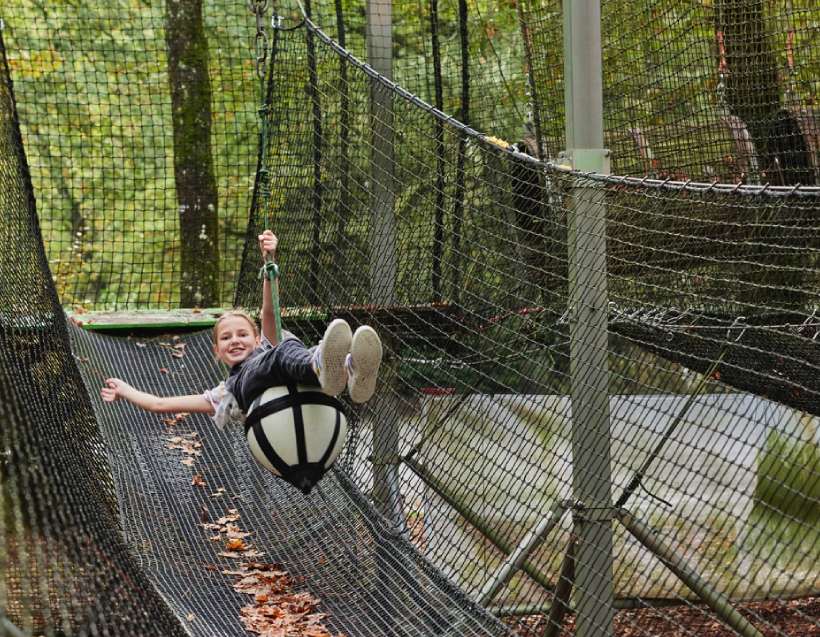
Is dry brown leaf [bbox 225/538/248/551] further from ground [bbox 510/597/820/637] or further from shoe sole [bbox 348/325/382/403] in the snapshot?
ground [bbox 510/597/820/637]

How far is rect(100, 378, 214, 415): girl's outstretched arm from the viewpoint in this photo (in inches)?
124

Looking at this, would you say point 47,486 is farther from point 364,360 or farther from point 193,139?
point 193,139

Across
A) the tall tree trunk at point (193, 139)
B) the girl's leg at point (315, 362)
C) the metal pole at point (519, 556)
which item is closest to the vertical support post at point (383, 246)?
the metal pole at point (519, 556)

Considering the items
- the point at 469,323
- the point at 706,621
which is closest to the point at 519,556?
the point at 469,323

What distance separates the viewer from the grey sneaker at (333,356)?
261cm

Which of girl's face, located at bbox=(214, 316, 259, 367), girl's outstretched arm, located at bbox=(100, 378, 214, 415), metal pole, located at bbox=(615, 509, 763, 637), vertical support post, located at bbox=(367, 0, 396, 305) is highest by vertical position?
vertical support post, located at bbox=(367, 0, 396, 305)

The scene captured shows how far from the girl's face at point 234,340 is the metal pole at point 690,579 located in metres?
1.27

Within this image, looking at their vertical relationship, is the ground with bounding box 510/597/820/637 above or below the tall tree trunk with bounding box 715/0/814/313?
below

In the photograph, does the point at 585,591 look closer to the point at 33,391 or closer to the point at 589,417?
the point at 589,417

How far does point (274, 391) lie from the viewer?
2830mm

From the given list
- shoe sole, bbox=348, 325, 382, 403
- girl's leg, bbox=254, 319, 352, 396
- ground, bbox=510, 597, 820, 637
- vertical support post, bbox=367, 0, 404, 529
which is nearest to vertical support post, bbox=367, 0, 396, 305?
vertical support post, bbox=367, 0, 404, 529

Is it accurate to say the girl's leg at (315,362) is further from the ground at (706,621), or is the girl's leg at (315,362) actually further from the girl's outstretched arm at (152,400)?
the ground at (706,621)

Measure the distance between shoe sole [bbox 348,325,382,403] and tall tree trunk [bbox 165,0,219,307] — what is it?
144 inches

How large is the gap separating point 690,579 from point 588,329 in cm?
89
